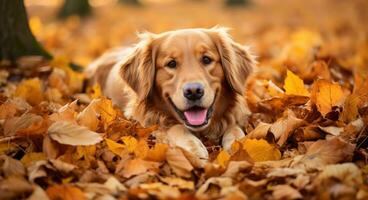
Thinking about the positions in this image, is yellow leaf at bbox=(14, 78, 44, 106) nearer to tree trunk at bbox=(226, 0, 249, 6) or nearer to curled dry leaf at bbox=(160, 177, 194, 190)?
curled dry leaf at bbox=(160, 177, 194, 190)

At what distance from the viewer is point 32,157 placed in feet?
11.0

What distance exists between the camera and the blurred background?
874 centimetres

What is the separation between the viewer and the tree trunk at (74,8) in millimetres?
14242

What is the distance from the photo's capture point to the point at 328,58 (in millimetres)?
5984

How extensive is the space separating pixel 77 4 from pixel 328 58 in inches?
380

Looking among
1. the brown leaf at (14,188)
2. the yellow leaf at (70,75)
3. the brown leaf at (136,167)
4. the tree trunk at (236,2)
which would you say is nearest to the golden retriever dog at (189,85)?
the brown leaf at (136,167)

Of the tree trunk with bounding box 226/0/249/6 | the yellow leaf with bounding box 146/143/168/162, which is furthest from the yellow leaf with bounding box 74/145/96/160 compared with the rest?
the tree trunk with bounding box 226/0/249/6

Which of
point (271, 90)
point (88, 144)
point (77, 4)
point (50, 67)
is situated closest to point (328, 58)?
point (271, 90)

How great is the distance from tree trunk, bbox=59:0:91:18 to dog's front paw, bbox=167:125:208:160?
35.3 ft

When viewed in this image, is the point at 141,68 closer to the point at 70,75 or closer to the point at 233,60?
the point at 233,60

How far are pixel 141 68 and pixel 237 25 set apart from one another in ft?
30.6

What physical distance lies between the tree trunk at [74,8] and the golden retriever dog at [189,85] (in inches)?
396

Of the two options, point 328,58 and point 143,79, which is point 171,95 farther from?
point 328,58

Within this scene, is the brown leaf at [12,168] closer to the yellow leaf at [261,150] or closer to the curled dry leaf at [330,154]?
the yellow leaf at [261,150]
